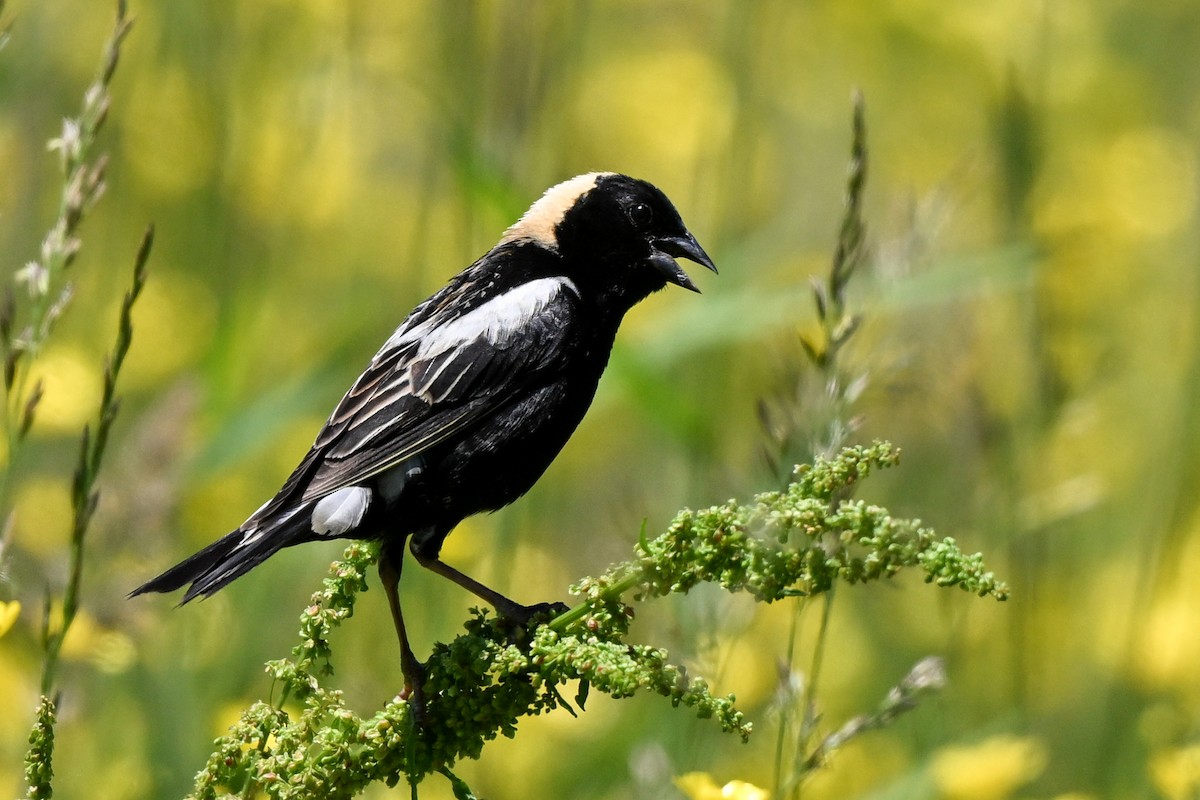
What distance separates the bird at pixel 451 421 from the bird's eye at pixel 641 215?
0.25 meters

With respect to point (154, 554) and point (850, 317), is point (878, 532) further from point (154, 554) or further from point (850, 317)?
point (154, 554)

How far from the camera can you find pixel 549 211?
11.4 feet

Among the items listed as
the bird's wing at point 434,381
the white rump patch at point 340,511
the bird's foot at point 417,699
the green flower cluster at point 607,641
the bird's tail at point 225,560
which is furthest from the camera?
the bird's wing at point 434,381

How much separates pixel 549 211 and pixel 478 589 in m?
1.11

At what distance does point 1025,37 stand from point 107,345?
330 centimetres

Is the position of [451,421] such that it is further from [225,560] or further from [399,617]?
[225,560]

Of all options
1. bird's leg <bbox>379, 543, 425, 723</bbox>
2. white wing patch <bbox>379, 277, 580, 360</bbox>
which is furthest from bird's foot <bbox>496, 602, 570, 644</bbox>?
white wing patch <bbox>379, 277, 580, 360</bbox>

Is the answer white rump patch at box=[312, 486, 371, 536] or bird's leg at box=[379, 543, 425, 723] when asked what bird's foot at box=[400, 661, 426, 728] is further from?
white rump patch at box=[312, 486, 371, 536]

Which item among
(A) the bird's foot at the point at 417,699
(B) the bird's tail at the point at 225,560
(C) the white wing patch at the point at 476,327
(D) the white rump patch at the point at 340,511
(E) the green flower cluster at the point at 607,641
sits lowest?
(E) the green flower cluster at the point at 607,641

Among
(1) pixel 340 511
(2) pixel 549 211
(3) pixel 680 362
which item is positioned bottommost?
(1) pixel 340 511

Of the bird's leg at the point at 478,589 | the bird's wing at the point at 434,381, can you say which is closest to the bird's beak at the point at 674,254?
the bird's wing at the point at 434,381

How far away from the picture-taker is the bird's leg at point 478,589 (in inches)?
97.7

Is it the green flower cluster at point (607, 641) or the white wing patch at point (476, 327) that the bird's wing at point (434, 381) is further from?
the green flower cluster at point (607, 641)

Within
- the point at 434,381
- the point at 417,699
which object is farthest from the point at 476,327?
the point at 417,699
